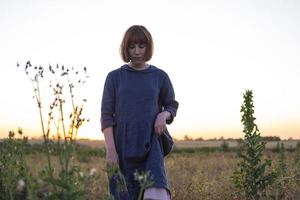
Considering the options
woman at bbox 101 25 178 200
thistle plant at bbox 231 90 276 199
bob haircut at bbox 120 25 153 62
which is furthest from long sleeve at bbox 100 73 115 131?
thistle plant at bbox 231 90 276 199

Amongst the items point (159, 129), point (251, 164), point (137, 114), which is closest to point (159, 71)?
point (137, 114)

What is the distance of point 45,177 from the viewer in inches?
105

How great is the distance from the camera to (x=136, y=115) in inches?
171

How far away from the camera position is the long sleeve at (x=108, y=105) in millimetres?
4406

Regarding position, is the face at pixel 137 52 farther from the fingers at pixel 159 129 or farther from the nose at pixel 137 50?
the fingers at pixel 159 129

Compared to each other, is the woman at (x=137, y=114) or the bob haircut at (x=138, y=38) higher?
the bob haircut at (x=138, y=38)

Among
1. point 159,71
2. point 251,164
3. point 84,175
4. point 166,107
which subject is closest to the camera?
point 84,175

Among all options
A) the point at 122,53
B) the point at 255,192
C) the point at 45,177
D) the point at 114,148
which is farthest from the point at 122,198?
the point at 255,192

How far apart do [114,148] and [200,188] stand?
365 cm

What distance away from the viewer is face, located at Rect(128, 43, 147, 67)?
14.5ft

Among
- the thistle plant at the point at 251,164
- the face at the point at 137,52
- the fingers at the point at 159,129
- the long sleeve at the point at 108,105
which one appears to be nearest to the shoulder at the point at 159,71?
the face at the point at 137,52

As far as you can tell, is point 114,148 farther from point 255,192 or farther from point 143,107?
point 255,192

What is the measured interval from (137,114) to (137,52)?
515mm

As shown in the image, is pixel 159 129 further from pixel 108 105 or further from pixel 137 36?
pixel 137 36
